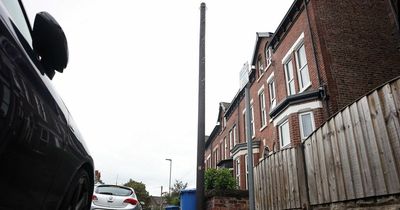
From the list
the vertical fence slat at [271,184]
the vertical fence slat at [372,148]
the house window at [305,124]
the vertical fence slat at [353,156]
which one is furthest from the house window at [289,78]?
the vertical fence slat at [372,148]

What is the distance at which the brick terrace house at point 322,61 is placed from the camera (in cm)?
1249

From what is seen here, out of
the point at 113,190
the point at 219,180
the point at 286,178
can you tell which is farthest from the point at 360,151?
the point at 113,190

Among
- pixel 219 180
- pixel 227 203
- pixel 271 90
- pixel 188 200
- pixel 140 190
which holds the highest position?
pixel 271 90

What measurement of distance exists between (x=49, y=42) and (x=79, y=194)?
4.22ft

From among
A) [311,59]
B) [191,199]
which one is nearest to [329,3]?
[311,59]

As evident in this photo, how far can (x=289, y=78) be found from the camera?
607 inches

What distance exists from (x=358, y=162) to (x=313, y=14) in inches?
391

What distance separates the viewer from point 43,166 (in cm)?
170

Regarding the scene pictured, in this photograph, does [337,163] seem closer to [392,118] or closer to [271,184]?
[392,118]

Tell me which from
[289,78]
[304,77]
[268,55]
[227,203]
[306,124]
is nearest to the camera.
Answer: [227,203]

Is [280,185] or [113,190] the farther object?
[113,190]

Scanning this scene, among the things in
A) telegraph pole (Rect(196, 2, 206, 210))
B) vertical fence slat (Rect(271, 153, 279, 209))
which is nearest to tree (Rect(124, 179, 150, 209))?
vertical fence slat (Rect(271, 153, 279, 209))

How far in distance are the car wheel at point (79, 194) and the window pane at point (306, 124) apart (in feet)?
36.2

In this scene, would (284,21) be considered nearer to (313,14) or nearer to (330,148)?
(313,14)
